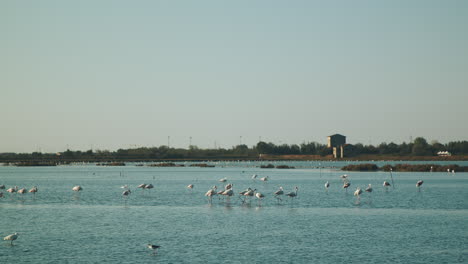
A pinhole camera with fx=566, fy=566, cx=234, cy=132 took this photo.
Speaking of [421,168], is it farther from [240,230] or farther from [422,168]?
[240,230]

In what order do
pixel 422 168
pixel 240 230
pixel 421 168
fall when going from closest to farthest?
pixel 240 230 → pixel 422 168 → pixel 421 168

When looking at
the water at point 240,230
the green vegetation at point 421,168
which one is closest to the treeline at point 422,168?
the green vegetation at point 421,168

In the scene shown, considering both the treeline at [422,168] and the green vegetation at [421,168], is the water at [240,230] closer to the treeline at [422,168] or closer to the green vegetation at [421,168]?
the treeline at [422,168]

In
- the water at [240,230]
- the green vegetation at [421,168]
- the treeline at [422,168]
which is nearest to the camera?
the water at [240,230]

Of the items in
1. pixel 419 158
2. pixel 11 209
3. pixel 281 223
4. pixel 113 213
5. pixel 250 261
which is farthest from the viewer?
pixel 419 158

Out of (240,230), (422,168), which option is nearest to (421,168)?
(422,168)

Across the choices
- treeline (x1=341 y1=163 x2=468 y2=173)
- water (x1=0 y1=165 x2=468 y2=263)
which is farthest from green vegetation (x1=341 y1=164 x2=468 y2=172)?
water (x1=0 y1=165 x2=468 y2=263)

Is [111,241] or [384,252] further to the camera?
[111,241]

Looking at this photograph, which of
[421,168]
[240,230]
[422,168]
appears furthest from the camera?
[421,168]

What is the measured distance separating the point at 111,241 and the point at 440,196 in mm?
33026

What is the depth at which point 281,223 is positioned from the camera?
108 feet

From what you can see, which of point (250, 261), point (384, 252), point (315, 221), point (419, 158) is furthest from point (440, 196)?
point (419, 158)

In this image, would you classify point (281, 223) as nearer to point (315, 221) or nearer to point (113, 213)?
point (315, 221)

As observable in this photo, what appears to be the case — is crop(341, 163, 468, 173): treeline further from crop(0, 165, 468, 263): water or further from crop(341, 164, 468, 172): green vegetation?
crop(0, 165, 468, 263): water
